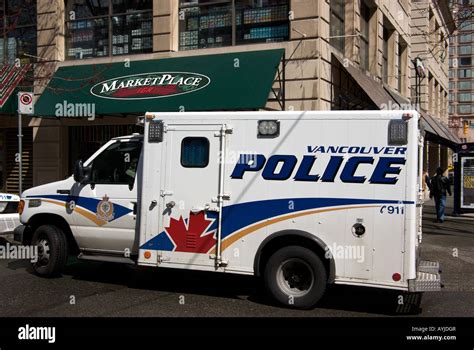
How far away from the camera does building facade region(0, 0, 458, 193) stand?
13.5m

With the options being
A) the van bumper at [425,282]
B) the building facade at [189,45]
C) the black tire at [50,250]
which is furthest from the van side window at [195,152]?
the building facade at [189,45]

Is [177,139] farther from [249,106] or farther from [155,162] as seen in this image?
[249,106]

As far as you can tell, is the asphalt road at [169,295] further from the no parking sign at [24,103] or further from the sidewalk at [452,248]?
the no parking sign at [24,103]

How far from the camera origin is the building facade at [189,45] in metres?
13.5

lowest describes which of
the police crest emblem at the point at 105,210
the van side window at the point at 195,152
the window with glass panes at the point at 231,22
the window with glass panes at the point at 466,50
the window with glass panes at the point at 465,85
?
the police crest emblem at the point at 105,210

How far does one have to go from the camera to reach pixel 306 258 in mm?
6297

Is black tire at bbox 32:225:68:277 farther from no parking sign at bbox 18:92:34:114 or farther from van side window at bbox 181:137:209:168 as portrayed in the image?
no parking sign at bbox 18:92:34:114

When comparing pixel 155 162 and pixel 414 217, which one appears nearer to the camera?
pixel 414 217

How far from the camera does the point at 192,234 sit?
6.84 m

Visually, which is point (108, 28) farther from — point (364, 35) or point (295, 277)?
point (295, 277)

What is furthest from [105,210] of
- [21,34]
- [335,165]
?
[21,34]

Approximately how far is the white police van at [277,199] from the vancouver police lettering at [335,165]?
0.04 feet
